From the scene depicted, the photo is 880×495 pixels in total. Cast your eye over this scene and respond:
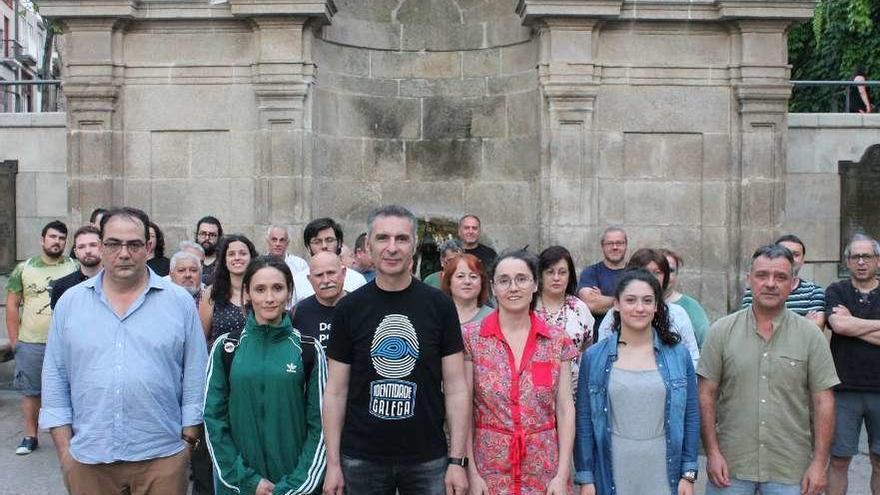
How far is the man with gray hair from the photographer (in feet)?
20.1

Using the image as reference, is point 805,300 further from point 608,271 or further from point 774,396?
point 774,396

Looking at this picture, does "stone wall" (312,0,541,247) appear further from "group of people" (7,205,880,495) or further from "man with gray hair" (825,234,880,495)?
"group of people" (7,205,880,495)

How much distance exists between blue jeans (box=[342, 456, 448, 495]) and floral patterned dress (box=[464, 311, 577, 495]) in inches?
9.7

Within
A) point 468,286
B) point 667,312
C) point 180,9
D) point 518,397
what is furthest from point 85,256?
point 667,312

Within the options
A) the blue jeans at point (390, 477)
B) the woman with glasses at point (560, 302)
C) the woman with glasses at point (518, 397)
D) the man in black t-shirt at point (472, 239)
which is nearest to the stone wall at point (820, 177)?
the man in black t-shirt at point (472, 239)

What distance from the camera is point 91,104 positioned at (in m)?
10.4

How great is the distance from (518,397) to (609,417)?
0.47 meters

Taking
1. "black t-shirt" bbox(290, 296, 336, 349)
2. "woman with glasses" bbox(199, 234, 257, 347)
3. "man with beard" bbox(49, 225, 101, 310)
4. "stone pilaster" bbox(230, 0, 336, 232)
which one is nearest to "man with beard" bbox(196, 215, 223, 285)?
"man with beard" bbox(49, 225, 101, 310)

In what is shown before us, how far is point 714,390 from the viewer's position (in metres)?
5.02

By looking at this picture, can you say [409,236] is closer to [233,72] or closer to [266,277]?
[266,277]

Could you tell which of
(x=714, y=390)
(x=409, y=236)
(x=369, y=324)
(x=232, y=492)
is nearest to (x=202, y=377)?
(x=232, y=492)

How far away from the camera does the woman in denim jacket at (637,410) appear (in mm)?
4707

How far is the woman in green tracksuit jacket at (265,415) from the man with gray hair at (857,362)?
3288mm

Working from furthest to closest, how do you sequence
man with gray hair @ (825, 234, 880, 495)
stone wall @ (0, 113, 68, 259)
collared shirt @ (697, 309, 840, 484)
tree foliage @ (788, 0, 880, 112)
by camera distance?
1. tree foliage @ (788, 0, 880, 112)
2. stone wall @ (0, 113, 68, 259)
3. man with gray hair @ (825, 234, 880, 495)
4. collared shirt @ (697, 309, 840, 484)
